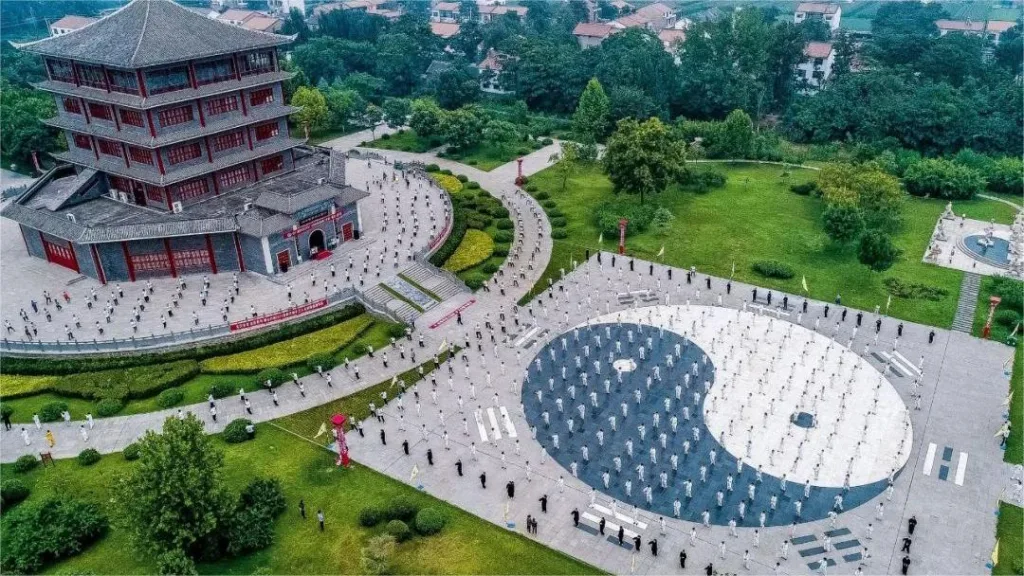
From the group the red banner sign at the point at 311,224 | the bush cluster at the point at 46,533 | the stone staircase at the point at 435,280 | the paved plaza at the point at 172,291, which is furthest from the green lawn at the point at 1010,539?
the red banner sign at the point at 311,224

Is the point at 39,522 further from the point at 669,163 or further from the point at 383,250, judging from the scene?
the point at 669,163

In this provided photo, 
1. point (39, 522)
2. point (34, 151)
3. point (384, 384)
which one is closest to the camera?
point (39, 522)

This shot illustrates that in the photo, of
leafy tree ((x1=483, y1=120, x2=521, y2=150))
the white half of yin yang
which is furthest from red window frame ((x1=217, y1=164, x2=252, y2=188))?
leafy tree ((x1=483, y1=120, x2=521, y2=150))

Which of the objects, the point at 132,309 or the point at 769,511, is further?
the point at 132,309

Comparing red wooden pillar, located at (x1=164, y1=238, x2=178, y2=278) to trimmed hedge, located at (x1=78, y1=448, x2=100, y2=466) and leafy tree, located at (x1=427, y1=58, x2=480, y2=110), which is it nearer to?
trimmed hedge, located at (x1=78, y1=448, x2=100, y2=466)

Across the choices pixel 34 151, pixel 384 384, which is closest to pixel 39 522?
pixel 384 384

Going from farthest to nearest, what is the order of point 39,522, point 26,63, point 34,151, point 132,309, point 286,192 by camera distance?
point 26,63, point 34,151, point 286,192, point 132,309, point 39,522

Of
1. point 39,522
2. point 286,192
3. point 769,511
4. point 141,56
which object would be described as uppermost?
point 141,56

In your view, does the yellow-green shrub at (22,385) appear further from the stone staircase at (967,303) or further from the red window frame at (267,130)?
the stone staircase at (967,303)
